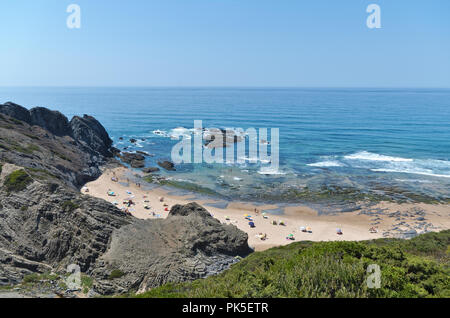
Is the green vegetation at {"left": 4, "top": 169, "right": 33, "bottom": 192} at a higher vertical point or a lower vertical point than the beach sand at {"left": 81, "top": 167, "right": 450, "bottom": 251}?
higher

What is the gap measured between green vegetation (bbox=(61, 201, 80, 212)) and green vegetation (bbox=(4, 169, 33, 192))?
4.28 metres

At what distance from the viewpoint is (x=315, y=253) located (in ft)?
51.4

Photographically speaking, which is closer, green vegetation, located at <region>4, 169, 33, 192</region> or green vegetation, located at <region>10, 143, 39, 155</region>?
green vegetation, located at <region>4, 169, 33, 192</region>

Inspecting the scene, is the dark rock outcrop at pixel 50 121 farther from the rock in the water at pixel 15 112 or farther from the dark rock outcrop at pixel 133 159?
the dark rock outcrop at pixel 133 159

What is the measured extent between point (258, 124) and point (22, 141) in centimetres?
6637

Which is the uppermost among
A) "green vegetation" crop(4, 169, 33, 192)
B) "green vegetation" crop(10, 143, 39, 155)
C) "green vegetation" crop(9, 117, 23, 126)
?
"green vegetation" crop(9, 117, 23, 126)

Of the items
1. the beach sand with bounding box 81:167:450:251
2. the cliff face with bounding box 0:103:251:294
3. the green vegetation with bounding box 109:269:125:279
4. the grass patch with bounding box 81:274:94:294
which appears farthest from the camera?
the beach sand with bounding box 81:167:450:251

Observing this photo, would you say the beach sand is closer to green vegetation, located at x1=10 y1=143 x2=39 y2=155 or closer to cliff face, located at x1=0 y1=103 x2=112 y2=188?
cliff face, located at x1=0 y1=103 x2=112 y2=188

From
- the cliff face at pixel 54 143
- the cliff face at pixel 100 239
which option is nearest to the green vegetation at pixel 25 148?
the cliff face at pixel 54 143

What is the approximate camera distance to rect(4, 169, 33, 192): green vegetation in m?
25.1

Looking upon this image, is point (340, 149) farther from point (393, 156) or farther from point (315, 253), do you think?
point (315, 253)

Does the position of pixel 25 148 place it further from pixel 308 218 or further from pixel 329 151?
pixel 329 151

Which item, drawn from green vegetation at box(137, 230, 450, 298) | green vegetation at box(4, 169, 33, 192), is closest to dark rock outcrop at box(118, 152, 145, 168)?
green vegetation at box(4, 169, 33, 192)
